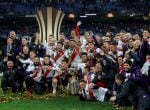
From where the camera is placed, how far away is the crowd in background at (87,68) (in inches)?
441

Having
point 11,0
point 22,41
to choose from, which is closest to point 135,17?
point 11,0

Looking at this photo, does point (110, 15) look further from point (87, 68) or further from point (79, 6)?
point (87, 68)

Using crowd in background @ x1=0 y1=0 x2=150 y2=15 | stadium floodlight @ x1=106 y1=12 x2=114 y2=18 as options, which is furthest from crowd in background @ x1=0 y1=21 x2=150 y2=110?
crowd in background @ x1=0 y1=0 x2=150 y2=15

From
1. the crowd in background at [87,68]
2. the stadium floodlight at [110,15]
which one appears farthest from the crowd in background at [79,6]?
the crowd in background at [87,68]

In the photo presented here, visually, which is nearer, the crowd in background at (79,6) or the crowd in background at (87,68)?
the crowd in background at (87,68)

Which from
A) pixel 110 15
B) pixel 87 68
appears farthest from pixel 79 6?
pixel 87 68

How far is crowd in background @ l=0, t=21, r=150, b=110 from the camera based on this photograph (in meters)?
11.2

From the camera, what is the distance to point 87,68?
1380 cm

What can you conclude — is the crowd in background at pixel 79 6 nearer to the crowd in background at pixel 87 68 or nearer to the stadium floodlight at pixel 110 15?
the stadium floodlight at pixel 110 15

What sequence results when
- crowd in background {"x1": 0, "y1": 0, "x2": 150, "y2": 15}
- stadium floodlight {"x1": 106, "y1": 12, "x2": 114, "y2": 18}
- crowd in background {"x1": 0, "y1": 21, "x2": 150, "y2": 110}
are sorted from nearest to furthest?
crowd in background {"x1": 0, "y1": 21, "x2": 150, "y2": 110} → stadium floodlight {"x1": 106, "y1": 12, "x2": 114, "y2": 18} → crowd in background {"x1": 0, "y1": 0, "x2": 150, "y2": 15}

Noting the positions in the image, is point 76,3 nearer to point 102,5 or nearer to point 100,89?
point 102,5

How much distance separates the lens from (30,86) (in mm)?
14852

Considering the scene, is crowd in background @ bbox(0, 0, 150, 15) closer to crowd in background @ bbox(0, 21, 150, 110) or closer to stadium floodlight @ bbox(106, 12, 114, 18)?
stadium floodlight @ bbox(106, 12, 114, 18)

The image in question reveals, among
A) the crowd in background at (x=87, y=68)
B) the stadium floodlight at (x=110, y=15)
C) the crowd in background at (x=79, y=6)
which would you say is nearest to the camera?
the crowd in background at (x=87, y=68)
